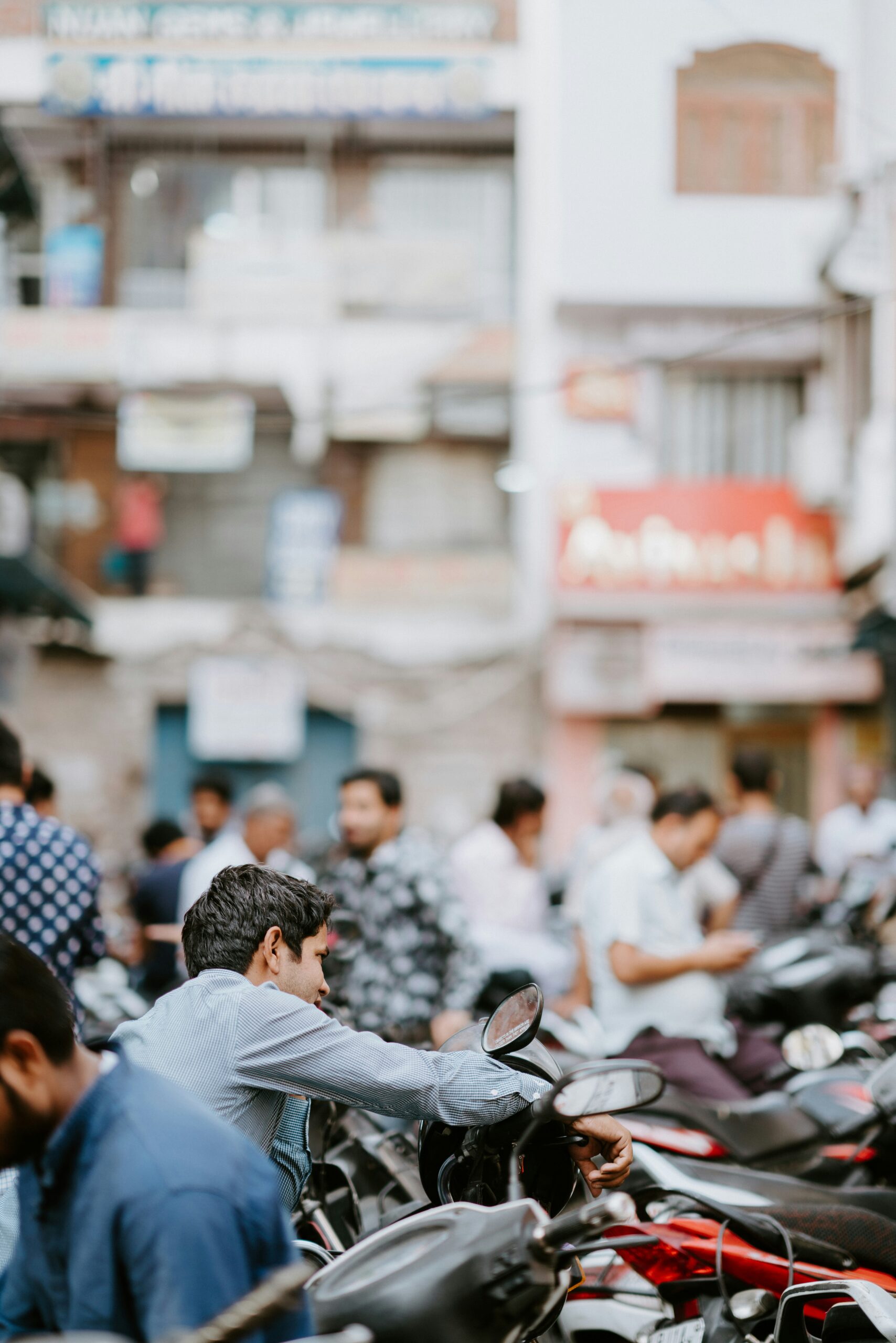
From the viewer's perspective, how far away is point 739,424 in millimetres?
14406

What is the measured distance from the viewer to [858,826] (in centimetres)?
903

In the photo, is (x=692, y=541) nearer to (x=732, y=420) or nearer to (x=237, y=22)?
(x=732, y=420)

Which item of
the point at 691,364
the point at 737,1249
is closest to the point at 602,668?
the point at 691,364

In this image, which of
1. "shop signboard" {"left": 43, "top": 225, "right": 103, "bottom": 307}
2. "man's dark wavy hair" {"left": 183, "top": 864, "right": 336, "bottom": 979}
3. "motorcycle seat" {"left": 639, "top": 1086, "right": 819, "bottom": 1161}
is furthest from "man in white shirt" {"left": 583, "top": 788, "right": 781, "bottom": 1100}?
"shop signboard" {"left": 43, "top": 225, "right": 103, "bottom": 307}

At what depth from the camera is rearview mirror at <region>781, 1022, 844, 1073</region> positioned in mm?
4254

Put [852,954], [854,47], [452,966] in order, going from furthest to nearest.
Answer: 1. [854,47]
2. [852,954]
3. [452,966]

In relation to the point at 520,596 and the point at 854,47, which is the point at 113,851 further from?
the point at 854,47

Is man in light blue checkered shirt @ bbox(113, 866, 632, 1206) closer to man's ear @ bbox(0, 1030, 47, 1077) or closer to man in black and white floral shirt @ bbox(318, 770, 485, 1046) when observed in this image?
man's ear @ bbox(0, 1030, 47, 1077)

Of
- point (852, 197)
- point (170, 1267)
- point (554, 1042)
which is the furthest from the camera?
point (852, 197)

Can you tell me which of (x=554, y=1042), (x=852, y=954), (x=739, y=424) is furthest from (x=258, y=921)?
(x=739, y=424)

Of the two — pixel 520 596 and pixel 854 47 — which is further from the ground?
pixel 854 47

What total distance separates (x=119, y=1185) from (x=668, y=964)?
3005 millimetres

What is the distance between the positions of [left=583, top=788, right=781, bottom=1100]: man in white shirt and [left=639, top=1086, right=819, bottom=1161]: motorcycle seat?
0.30 m

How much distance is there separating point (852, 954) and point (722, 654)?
310 inches
